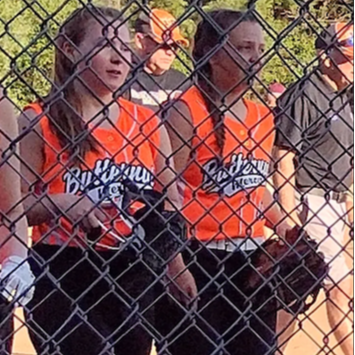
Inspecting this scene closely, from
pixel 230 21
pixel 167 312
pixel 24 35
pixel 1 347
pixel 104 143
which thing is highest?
pixel 24 35

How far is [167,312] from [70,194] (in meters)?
0.54

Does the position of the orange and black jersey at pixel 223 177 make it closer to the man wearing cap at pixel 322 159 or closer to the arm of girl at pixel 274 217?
the arm of girl at pixel 274 217

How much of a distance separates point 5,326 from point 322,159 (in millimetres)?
1920

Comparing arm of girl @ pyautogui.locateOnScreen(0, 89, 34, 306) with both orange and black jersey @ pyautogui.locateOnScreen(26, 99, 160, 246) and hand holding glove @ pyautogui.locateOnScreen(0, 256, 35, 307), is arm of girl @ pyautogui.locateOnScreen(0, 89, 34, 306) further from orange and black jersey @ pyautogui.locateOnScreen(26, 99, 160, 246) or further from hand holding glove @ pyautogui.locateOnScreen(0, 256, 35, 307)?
orange and black jersey @ pyautogui.locateOnScreen(26, 99, 160, 246)

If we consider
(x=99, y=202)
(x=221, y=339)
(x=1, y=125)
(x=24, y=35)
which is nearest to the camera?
(x=1, y=125)

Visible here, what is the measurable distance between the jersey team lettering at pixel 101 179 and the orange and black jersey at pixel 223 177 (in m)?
0.26

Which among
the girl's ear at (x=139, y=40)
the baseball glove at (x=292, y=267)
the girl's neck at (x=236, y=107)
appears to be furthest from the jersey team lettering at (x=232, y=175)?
the girl's ear at (x=139, y=40)

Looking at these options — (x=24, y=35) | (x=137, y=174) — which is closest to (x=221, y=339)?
(x=137, y=174)

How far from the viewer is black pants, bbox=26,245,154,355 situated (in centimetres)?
281

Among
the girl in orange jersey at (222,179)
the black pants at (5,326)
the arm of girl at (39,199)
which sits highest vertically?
the girl in orange jersey at (222,179)

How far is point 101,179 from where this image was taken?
111 inches

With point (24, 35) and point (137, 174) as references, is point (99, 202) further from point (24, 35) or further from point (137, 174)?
point (24, 35)

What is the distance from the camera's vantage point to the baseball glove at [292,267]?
10.3ft

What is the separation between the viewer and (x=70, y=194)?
2.78 meters
